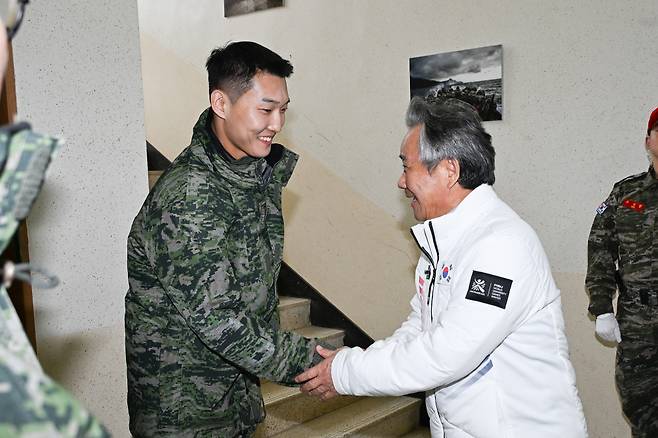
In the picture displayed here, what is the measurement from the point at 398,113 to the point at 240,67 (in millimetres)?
1958

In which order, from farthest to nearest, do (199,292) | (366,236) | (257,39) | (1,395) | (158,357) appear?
(257,39)
(366,236)
(158,357)
(199,292)
(1,395)

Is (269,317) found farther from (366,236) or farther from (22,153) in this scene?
(366,236)

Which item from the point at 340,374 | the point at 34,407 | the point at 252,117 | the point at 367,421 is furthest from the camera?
the point at 367,421

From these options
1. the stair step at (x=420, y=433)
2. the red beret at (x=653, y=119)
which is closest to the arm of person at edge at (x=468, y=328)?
the red beret at (x=653, y=119)

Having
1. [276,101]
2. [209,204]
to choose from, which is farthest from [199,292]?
[276,101]

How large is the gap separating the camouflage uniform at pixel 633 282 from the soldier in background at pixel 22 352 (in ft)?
9.38

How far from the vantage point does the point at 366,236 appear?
4.07m

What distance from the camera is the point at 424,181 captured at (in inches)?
72.7

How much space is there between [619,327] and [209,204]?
2.21 meters

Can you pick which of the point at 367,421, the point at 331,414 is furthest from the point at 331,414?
the point at 367,421

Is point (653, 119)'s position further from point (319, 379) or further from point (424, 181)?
point (319, 379)

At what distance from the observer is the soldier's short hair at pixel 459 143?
1783 millimetres

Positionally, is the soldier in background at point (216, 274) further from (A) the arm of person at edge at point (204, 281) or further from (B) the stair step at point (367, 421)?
(B) the stair step at point (367, 421)

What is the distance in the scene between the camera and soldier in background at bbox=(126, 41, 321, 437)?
177 cm
